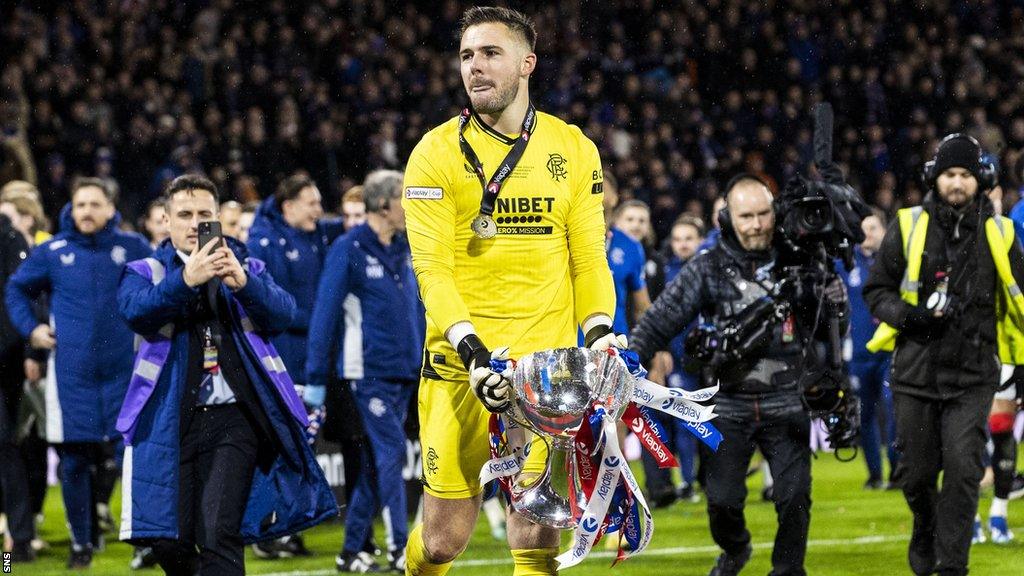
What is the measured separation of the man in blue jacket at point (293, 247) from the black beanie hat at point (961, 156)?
459 cm

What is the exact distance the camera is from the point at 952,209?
7.99 metres

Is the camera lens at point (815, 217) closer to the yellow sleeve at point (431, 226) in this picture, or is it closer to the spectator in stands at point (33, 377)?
the yellow sleeve at point (431, 226)


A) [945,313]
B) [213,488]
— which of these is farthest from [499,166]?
[945,313]

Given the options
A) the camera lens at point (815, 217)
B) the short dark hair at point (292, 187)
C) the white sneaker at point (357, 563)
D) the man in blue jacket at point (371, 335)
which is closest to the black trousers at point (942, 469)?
the camera lens at point (815, 217)

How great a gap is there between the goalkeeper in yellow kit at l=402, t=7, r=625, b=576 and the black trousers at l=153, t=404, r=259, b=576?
107 cm

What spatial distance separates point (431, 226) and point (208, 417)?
5.67 ft

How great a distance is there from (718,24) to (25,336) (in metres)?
16.9

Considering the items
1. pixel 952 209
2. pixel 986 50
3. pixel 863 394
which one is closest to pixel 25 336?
pixel 952 209

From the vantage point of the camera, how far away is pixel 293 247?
35.6 feet

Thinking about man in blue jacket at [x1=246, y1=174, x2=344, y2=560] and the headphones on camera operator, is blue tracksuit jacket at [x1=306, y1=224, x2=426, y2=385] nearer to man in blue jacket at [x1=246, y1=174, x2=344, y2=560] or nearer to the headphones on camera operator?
man in blue jacket at [x1=246, y1=174, x2=344, y2=560]

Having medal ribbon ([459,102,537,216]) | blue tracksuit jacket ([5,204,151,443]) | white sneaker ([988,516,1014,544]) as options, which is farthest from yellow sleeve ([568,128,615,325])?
white sneaker ([988,516,1014,544])

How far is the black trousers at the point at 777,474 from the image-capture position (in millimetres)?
7695

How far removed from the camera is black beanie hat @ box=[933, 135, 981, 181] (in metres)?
7.89

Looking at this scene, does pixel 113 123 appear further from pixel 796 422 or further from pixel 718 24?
pixel 796 422
